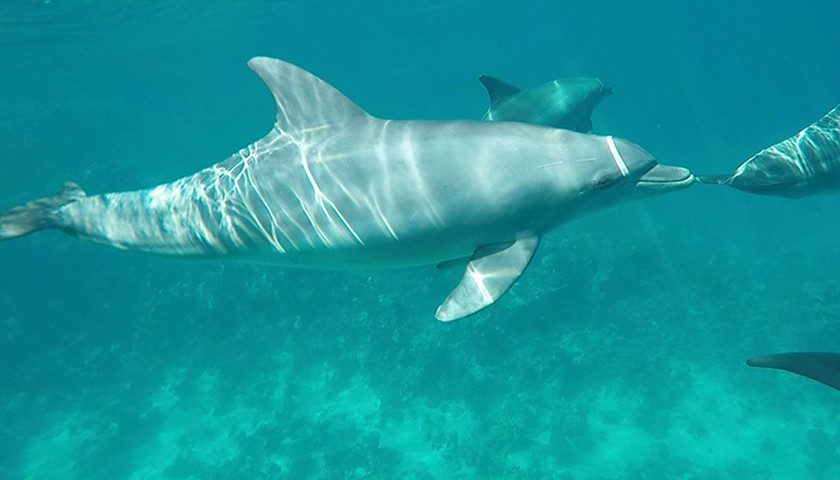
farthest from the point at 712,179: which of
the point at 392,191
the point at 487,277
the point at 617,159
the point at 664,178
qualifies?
the point at 392,191

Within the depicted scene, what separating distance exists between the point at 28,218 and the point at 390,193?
4721 mm

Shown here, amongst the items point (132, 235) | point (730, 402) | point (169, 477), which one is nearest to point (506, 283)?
point (132, 235)

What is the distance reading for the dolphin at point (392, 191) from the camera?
5.40m

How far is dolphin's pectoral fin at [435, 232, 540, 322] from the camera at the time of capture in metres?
5.46

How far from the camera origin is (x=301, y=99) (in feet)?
19.6

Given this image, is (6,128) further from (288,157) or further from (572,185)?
(572,185)

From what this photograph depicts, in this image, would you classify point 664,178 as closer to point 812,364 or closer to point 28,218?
point 812,364

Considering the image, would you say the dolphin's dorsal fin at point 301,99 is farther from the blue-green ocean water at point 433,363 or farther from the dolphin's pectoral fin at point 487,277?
the blue-green ocean water at point 433,363

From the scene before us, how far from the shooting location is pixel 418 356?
47.6 ft

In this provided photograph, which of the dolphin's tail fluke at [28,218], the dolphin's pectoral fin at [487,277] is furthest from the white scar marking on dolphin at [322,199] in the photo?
the dolphin's tail fluke at [28,218]

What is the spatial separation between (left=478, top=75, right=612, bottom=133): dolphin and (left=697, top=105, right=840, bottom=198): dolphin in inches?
152

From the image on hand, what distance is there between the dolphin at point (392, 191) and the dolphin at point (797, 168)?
235cm

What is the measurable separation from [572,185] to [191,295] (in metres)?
15.4

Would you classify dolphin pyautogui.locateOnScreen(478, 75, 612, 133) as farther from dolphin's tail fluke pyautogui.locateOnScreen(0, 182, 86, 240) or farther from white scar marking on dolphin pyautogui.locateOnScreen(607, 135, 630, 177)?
dolphin's tail fluke pyautogui.locateOnScreen(0, 182, 86, 240)
